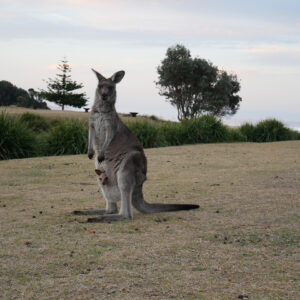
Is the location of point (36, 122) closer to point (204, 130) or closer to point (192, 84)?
point (204, 130)

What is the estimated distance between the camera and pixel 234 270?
151 inches

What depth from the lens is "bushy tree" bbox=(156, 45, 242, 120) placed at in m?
42.9

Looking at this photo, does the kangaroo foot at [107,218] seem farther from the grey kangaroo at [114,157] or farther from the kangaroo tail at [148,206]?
the kangaroo tail at [148,206]

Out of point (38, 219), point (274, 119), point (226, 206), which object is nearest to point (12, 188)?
point (38, 219)

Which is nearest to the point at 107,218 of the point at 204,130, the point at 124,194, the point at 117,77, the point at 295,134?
the point at 124,194

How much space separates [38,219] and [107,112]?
153 cm

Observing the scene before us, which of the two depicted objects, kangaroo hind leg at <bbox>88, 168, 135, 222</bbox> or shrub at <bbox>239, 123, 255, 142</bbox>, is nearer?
kangaroo hind leg at <bbox>88, 168, 135, 222</bbox>

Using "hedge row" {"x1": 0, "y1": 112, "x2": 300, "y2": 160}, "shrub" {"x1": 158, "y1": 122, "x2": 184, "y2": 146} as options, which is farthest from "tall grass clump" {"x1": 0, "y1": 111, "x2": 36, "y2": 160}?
"shrub" {"x1": 158, "y1": 122, "x2": 184, "y2": 146}

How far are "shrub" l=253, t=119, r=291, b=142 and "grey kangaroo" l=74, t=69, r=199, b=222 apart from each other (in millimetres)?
15251

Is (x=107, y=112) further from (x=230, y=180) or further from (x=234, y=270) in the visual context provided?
(x=230, y=180)

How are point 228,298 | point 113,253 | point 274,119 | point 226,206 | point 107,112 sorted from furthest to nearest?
point 274,119, point 226,206, point 107,112, point 113,253, point 228,298

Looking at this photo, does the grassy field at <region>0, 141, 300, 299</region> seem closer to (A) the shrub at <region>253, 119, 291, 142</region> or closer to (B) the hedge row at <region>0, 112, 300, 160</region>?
(B) the hedge row at <region>0, 112, 300, 160</region>

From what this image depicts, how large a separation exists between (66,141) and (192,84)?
98.9 ft

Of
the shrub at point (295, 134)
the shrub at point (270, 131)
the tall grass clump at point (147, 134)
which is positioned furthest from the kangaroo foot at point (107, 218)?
the shrub at point (295, 134)
